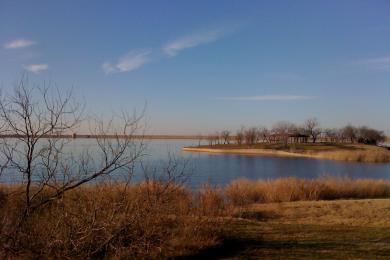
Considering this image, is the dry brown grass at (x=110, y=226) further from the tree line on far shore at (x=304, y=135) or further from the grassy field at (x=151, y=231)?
the tree line on far shore at (x=304, y=135)

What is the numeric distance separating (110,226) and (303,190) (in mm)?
14423

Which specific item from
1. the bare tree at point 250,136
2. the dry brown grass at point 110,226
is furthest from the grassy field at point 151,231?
the bare tree at point 250,136

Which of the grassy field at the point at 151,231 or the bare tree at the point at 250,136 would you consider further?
the bare tree at the point at 250,136

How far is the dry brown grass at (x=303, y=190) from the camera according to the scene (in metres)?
19.1

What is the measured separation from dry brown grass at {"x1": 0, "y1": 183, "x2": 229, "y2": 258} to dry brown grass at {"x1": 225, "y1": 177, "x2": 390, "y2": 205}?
8.84m

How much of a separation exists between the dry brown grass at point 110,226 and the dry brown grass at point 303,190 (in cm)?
884

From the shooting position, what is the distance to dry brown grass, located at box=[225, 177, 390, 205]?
62.8 ft

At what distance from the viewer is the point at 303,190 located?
19.7 m

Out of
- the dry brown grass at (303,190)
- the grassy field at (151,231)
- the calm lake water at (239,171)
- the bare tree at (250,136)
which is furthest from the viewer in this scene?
the bare tree at (250,136)

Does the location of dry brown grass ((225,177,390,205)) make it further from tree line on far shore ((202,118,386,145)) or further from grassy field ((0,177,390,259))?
tree line on far shore ((202,118,386,145))

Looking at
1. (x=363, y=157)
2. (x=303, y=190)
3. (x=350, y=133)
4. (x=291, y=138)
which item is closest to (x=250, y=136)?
(x=291, y=138)

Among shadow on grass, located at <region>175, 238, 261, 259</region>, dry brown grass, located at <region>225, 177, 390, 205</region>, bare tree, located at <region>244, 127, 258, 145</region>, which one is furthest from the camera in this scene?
bare tree, located at <region>244, 127, 258, 145</region>

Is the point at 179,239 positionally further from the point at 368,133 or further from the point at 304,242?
the point at 368,133

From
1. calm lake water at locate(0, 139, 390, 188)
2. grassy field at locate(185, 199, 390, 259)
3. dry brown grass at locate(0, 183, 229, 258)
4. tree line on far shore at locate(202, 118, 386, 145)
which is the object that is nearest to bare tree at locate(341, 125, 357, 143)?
tree line on far shore at locate(202, 118, 386, 145)
